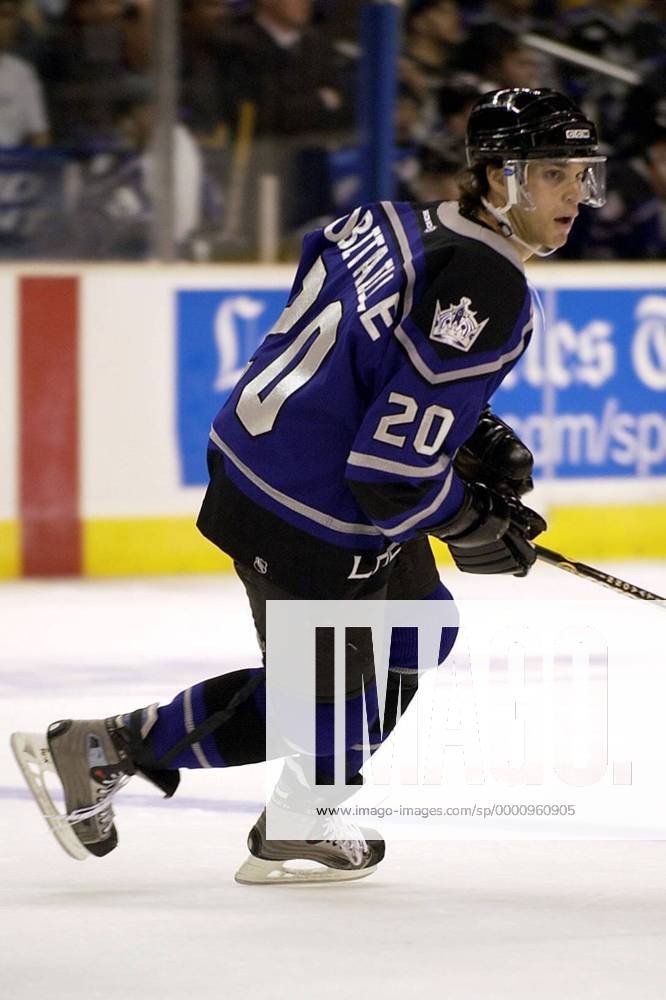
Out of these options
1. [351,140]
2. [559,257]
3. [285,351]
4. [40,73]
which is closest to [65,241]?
[40,73]

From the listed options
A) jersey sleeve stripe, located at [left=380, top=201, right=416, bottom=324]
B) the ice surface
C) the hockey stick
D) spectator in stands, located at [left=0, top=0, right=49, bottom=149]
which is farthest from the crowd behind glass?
jersey sleeve stripe, located at [left=380, top=201, right=416, bottom=324]

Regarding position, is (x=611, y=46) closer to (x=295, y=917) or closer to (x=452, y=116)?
(x=452, y=116)

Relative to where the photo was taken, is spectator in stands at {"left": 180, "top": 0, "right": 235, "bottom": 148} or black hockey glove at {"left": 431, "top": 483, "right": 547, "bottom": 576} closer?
black hockey glove at {"left": 431, "top": 483, "right": 547, "bottom": 576}

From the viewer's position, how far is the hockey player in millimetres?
2559

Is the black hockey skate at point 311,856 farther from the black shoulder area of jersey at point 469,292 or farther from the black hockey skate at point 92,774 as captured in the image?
the black shoulder area of jersey at point 469,292

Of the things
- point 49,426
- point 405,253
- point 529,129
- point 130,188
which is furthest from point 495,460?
point 130,188

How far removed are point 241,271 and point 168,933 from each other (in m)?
3.94

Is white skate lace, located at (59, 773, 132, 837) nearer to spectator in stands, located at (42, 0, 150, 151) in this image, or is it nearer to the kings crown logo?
the kings crown logo

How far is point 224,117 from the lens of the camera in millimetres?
6207

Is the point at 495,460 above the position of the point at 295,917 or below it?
above

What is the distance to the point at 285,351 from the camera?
2.72 m

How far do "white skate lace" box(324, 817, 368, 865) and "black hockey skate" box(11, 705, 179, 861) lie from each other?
0.76 ft

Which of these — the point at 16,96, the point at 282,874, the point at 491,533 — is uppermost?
the point at 16,96

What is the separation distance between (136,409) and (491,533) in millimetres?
3542
